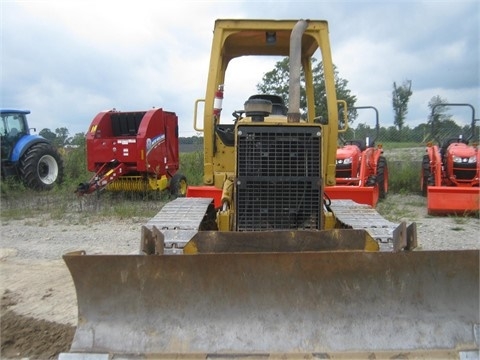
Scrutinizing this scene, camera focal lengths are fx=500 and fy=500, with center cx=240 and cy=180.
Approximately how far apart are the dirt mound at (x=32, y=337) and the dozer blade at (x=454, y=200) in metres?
7.43

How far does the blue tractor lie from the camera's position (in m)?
13.4

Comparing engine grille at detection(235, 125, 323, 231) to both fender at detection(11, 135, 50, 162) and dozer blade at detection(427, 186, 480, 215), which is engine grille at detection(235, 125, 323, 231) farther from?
fender at detection(11, 135, 50, 162)

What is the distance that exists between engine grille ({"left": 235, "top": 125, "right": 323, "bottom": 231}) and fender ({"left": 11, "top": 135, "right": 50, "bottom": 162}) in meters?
11.1

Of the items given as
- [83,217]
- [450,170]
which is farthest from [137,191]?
[450,170]

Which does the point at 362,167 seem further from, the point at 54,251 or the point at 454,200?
the point at 54,251

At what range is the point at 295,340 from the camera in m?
3.02

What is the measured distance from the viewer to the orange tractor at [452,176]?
9422mm

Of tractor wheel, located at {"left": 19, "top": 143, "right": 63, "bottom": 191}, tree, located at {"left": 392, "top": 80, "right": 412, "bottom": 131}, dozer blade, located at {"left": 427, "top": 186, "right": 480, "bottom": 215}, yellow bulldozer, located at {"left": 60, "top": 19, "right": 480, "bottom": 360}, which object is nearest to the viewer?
yellow bulldozer, located at {"left": 60, "top": 19, "right": 480, "bottom": 360}

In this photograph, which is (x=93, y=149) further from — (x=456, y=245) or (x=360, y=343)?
(x=360, y=343)

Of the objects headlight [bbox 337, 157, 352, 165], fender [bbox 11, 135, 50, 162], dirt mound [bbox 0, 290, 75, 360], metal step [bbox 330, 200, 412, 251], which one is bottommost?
dirt mound [bbox 0, 290, 75, 360]

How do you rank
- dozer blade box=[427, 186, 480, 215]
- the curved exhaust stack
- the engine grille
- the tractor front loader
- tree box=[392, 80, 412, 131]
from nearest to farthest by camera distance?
1. the engine grille
2. the curved exhaust stack
3. dozer blade box=[427, 186, 480, 215]
4. the tractor front loader
5. tree box=[392, 80, 412, 131]

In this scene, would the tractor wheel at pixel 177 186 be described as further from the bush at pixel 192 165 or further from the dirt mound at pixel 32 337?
the dirt mound at pixel 32 337

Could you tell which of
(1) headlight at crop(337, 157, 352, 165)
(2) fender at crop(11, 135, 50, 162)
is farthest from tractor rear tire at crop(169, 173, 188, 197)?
(2) fender at crop(11, 135, 50, 162)

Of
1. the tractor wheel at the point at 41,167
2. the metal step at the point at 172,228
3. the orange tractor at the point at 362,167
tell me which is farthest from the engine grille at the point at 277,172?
the tractor wheel at the point at 41,167
